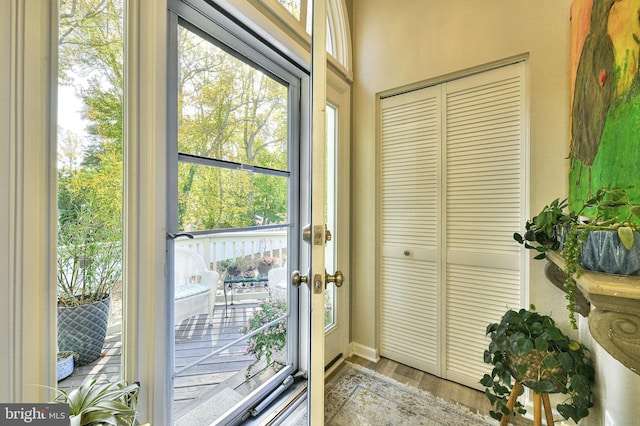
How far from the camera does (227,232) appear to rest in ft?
4.37

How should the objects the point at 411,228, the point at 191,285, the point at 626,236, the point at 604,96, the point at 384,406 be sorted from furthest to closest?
the point at 411,228 < the point at 384,406 < the point at 191,285 < the point at 604,96 < the point at 626,236

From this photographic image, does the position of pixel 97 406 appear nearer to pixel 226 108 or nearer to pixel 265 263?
pixel 265 263

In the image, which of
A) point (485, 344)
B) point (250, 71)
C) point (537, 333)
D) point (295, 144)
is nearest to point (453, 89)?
point (295, 144)

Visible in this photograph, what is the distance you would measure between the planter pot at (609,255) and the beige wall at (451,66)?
582 mm

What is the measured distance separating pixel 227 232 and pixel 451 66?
1.84m

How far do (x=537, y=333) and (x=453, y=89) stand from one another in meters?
1.56

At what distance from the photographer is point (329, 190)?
82.1 inches

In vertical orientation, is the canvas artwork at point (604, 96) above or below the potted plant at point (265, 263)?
above

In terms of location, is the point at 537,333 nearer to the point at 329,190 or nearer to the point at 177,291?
the point at 329,190

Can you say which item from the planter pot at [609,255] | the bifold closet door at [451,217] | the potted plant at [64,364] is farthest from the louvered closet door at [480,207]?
the potted plant at [64,364]

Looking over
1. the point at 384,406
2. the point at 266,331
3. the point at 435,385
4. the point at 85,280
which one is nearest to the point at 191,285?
the point at 85,280

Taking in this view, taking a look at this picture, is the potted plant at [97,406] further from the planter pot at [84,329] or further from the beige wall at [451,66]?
the beige wall at [451,66]

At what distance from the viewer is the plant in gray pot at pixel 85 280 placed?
2.62ft

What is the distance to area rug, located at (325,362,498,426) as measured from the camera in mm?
1470
